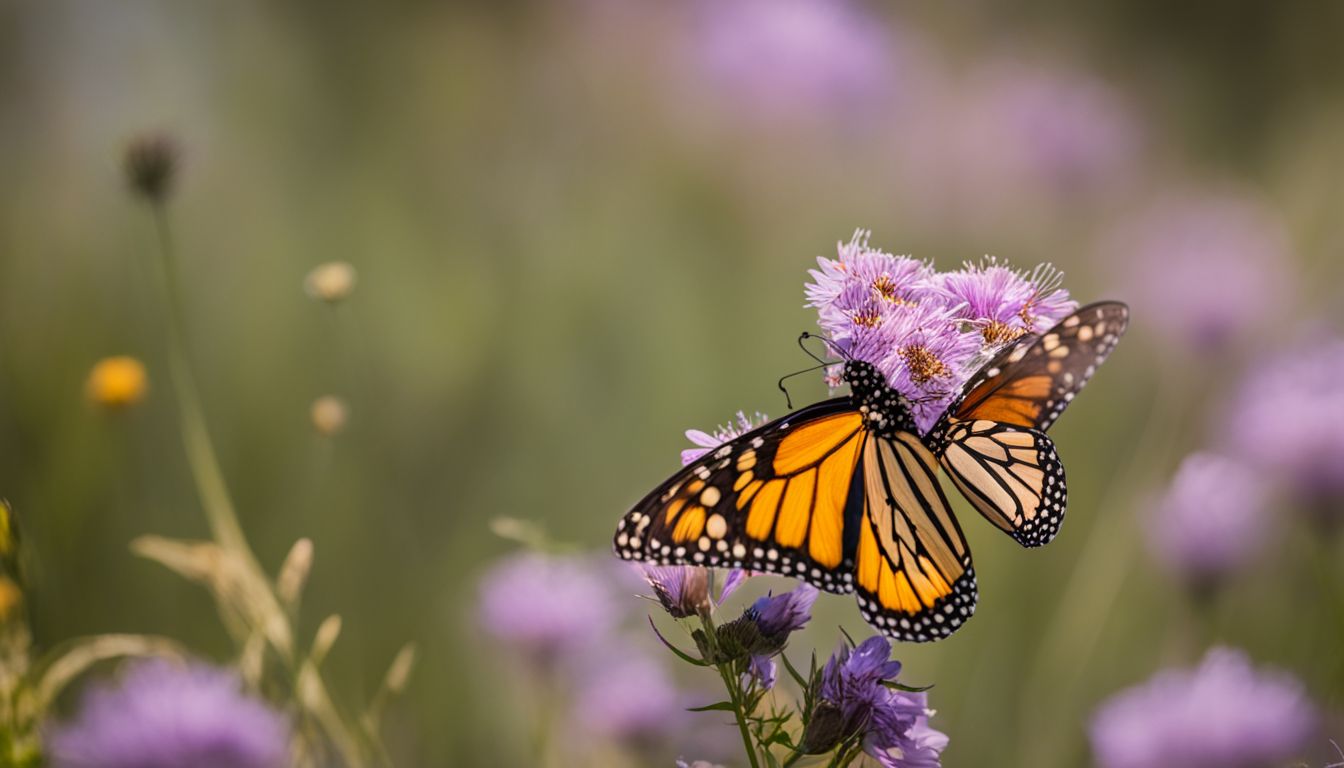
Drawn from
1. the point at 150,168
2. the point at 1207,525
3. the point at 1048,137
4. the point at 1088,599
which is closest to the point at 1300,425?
the point at 1207,525

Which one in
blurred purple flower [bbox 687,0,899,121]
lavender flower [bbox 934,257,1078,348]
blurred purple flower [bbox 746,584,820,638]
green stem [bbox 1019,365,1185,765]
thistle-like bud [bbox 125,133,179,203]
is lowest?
blurred purple flower [bbox 746,584,820,638]

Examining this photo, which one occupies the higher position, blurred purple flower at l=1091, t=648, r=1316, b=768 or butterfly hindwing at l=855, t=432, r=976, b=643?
blurred purple flower at l=1091, t=648, r=1316, b=768

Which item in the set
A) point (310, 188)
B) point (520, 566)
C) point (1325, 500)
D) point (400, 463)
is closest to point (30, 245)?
point (310, 188)

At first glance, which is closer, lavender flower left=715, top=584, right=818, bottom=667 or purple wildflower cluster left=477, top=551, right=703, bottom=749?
lavender flower left=715, top=584, right=818, bottom=667

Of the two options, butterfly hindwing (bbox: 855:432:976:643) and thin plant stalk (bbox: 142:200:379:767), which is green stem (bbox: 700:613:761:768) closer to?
butterfly hindwing (bbox: 855:432:976:643)

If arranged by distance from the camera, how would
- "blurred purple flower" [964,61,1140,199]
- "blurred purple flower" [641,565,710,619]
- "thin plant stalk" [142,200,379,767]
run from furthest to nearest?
"blurred purple flower" [964,61,1140,199]
"thin plant stalk" [142,200,379,767]
"blurred purple flower" [641,565,710,619]

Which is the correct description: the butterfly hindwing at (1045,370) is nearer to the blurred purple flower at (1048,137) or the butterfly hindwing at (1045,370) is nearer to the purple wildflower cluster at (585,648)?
the purple wildflower cluster at (585,648)

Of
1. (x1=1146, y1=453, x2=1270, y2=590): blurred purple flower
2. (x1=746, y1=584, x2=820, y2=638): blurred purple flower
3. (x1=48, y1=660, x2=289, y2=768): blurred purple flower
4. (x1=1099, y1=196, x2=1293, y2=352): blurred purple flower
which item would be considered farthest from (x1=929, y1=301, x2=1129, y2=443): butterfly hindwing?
(x1=1099, y1=196, x2=1293, y2=352): blurred purple flower
